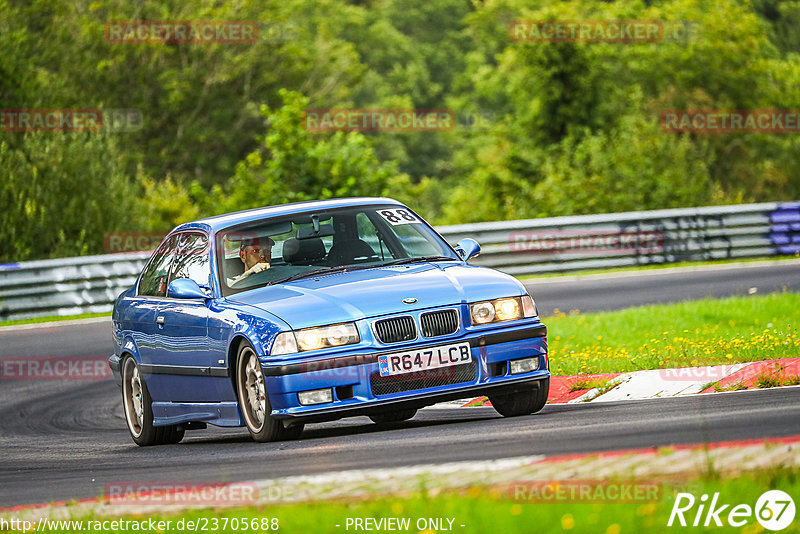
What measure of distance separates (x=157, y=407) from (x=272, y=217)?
1.62 meters

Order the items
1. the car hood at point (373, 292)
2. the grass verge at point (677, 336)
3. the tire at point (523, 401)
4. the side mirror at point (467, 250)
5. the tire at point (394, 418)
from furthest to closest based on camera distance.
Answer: the grass verge at point (677, 336)
the tire at point (394, 418)
the side mirror at point (467, 250)
the tire at point (523, 401)
the car hood at point (373, 292)

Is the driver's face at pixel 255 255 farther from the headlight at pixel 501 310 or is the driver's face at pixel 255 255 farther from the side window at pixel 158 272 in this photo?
the headlight at pixel 501 310

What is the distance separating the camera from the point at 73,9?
171ft

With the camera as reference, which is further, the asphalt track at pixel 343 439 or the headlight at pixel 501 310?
the headlight at pixel 501 310

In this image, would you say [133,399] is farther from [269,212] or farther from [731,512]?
[731,512]

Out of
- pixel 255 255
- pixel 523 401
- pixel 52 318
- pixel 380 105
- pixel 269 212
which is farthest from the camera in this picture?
pixel 380 105

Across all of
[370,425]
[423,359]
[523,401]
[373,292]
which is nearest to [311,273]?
[373,292]

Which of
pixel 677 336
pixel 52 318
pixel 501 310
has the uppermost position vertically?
pixel 501 310

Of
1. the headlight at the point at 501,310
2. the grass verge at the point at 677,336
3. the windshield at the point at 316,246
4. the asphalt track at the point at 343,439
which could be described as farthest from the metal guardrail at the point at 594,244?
the headlight at the point at 501,310

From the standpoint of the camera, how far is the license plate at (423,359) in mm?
8148

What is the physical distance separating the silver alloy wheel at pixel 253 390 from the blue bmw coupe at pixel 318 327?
0.03 ft

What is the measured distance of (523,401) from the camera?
9.07 m

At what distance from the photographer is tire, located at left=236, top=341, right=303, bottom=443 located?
837 centimetres

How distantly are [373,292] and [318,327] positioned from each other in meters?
0.47
